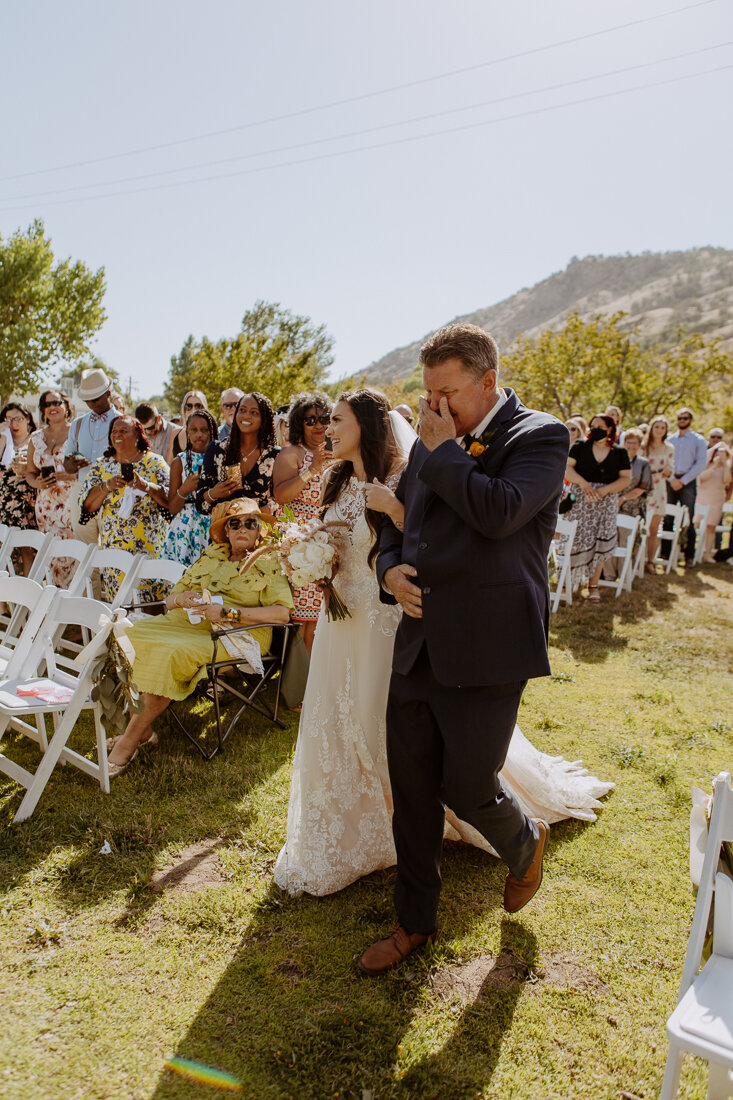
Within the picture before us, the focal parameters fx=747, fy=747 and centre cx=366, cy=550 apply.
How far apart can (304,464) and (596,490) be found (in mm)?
5275

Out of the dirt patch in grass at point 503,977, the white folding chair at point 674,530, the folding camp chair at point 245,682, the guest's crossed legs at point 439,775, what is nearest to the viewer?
the guest's crossed legs at point 439,775

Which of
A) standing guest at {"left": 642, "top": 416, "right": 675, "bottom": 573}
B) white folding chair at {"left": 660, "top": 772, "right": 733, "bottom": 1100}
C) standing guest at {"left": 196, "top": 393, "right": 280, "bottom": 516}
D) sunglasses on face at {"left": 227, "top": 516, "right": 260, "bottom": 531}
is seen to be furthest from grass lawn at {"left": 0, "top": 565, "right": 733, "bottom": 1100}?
standing guest at {"left": 642, "top": 416, "right": 675, "bottom": 573}

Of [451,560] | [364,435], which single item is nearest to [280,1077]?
[451,560]

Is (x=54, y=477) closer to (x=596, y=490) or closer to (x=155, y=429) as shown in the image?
(x=155, y=429)

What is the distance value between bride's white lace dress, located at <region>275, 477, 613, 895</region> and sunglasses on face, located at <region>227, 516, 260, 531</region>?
161 centimetres

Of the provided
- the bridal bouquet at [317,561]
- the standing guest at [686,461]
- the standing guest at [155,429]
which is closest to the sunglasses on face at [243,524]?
the bridal bouquet at [317,561]

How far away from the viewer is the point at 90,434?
23.2 ft

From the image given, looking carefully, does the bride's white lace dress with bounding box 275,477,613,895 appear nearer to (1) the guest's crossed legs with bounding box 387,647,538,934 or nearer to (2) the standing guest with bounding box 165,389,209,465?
(1) the guest's crossed legs with bounding box 387,647,538,934

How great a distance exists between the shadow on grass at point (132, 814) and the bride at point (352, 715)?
26.5 inches

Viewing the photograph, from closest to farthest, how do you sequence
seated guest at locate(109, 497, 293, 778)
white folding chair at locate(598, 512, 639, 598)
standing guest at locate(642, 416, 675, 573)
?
seated guest at locate(109, 497, 293, 778)
white folding chair at locate(598, 512, 639, 598)
standing guest at locate(642, 416, 675, 573)

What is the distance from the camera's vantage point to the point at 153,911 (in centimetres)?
305

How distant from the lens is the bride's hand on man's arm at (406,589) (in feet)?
8.27

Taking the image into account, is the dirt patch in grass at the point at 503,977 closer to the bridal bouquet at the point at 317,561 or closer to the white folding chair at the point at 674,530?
the bridal bouquet at the point at 317,561

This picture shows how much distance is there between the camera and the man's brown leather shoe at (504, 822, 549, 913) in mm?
2781
